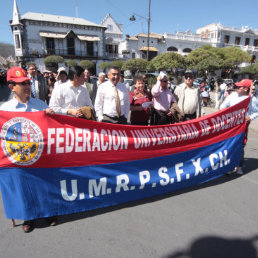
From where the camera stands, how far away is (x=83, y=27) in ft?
124

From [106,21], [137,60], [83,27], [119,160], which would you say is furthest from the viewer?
[106,21]

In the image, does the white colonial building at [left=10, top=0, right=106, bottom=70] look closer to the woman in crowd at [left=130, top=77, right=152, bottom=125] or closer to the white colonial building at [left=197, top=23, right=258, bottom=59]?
the white colonial building at [left=197, top=23, right=258, bottom=59]

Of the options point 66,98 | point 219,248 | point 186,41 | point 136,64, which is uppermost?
point 186,41

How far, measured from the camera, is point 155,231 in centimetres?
240

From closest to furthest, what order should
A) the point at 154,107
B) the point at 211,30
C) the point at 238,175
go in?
the point at 238,175
the point at 154,107
the point at 211,30

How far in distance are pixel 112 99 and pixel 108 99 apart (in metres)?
0.07

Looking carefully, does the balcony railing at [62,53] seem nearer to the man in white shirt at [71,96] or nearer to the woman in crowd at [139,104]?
the woman in crowd at [139,104]

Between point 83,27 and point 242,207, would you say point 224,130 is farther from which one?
point 83,27

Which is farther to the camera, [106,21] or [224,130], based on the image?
[106,21]

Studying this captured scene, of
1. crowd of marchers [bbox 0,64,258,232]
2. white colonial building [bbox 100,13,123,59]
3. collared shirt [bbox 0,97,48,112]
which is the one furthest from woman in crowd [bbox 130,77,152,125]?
white colonial building [bbox 100,13,123,59]

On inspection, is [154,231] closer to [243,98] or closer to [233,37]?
[243,98]

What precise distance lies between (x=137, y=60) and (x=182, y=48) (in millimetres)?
20721

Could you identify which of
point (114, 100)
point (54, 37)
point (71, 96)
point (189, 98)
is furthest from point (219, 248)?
point (54, 37)

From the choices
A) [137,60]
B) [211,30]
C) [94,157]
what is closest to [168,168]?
[94,157]
